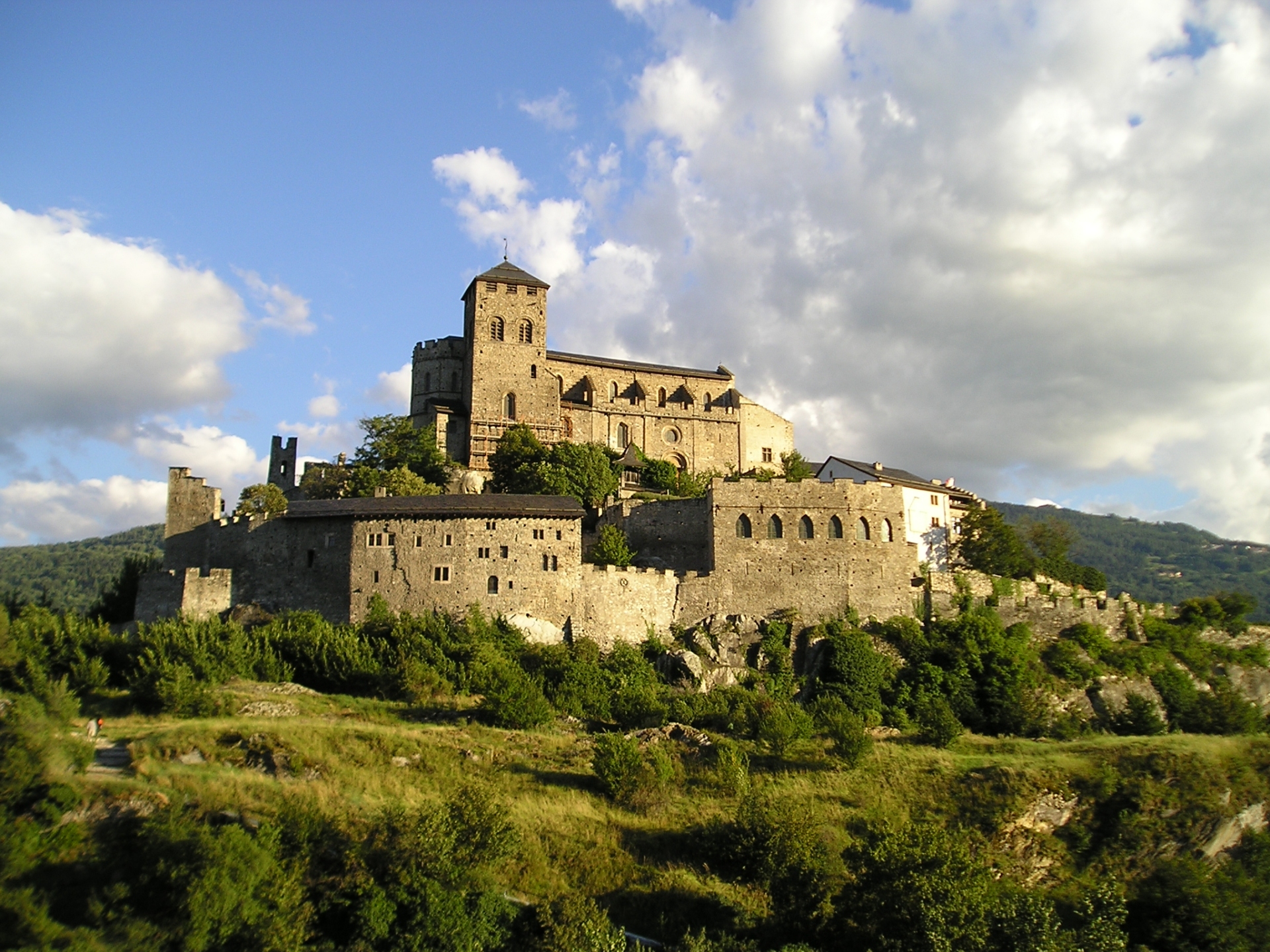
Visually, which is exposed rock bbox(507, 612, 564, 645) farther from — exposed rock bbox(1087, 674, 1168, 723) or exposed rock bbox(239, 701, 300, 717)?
exposed rock bbox(1087, 674, 1168, 723)

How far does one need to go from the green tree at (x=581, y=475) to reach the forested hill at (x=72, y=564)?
7581cm

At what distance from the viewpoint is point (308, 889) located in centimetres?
2544

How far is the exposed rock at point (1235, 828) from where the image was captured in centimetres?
3525

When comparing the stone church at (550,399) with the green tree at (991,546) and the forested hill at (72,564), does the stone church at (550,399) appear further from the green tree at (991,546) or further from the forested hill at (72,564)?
the forested hill at (72,564)

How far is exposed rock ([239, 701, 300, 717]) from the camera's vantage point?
37938mm

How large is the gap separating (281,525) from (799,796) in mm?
27767

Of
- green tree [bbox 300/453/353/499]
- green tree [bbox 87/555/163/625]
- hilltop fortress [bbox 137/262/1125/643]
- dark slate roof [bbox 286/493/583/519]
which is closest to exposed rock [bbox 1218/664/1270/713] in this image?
hilltop fortress [bbox 137/262/1125/643]

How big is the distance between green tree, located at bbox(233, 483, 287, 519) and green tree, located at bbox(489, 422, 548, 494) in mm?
13277

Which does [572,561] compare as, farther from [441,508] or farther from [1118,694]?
[1118,694]

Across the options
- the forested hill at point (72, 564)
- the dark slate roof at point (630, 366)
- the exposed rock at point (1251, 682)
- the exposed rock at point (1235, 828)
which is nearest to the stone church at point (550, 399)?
the dark slate roof at point (630, 366)

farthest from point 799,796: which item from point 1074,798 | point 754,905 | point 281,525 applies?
point 281,525

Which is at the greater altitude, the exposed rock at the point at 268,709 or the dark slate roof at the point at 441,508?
the dark slate roof at the point at 441,508

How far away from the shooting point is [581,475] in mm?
59531

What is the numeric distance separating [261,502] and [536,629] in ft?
64.1
